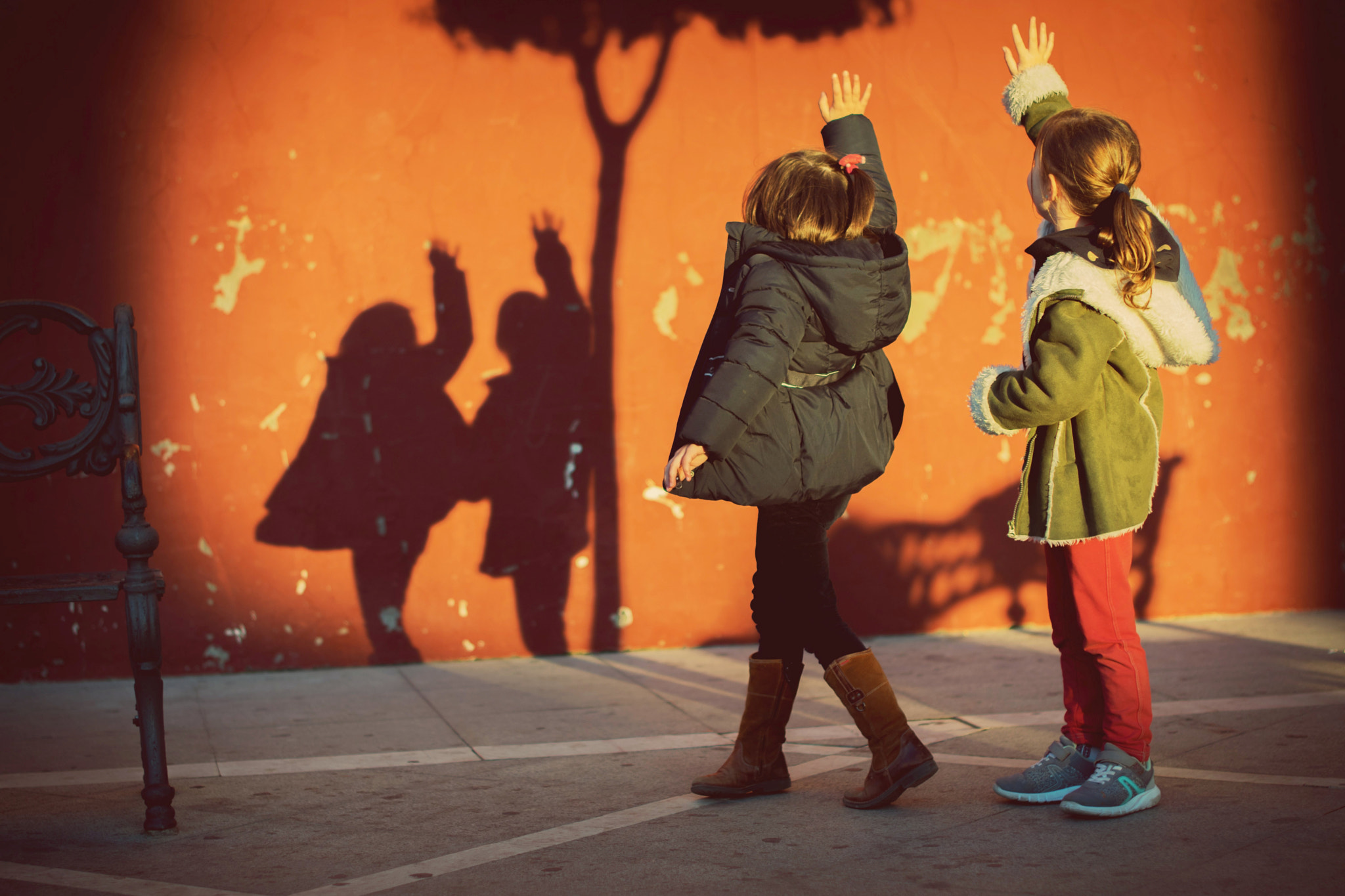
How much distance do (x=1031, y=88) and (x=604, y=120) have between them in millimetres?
2566

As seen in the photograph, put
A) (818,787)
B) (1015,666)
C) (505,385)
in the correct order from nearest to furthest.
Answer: (818,787), (1015,666), (505,385)

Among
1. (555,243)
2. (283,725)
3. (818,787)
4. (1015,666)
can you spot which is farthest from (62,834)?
(1015,666)

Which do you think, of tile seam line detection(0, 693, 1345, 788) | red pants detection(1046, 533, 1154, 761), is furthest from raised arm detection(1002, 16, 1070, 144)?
tile seam line detection(0, 693, 1345, 788)

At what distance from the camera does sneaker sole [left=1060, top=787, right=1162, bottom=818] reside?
3.25 meters

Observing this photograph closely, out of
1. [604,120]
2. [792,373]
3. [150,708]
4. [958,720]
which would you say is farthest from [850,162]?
[604,120]

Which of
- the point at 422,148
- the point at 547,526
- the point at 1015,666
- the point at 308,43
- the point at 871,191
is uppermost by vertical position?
the point at 308,43

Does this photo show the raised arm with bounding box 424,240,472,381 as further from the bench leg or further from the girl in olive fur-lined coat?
the girl in olive fur-lined coat

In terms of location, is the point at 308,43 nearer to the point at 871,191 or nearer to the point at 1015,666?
the point at 871,191

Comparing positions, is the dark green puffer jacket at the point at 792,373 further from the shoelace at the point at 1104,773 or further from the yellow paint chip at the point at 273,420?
the yellow paint chip at the point at 273,420

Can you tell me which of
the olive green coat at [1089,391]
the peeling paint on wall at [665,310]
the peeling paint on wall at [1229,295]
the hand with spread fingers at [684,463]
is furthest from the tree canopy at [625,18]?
the hand with spread fingers at [684,463]

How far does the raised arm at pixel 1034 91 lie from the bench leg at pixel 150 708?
274 cm

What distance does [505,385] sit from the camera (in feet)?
18.6

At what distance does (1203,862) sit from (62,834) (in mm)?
2852

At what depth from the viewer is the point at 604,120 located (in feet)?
18.9
